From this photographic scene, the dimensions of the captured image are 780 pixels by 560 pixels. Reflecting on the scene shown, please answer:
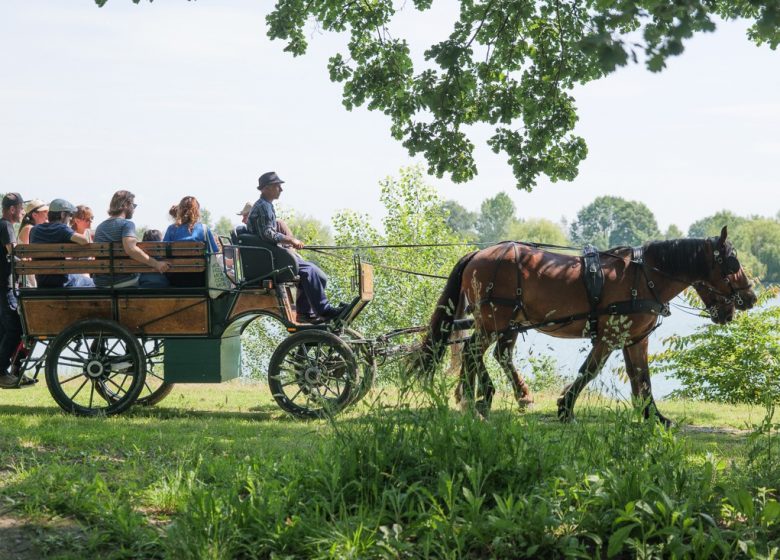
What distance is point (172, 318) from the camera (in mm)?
9211

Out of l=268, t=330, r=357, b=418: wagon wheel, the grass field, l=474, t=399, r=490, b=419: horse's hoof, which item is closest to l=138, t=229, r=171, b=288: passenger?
l=268, t=330, r=357, b=418: wagon wheel

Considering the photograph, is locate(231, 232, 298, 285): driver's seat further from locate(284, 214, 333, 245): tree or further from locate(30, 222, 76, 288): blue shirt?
locate(284, 214, 333, 245): tree

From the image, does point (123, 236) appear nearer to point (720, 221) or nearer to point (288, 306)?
point (288, 306)

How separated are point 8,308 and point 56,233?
1125mm

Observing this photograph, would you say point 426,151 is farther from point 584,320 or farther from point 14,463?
point 14,463

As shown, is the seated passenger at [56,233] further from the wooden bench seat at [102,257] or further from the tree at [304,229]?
the tree at [304,229]

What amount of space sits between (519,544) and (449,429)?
82cm

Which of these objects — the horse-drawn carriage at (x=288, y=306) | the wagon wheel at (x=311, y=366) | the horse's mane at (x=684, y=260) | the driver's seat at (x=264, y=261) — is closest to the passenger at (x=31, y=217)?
the horse-drawn carriage at (x=288, y=306)

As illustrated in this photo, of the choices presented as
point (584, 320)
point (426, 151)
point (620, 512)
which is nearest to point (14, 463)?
point (620, 512)

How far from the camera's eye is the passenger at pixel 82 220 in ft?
31.5

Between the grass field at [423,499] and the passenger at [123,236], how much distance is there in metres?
3.28

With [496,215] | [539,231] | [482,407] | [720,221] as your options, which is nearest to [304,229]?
[482,407]

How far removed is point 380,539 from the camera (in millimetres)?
4230

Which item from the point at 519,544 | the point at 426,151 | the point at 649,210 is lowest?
the point at 519,544
